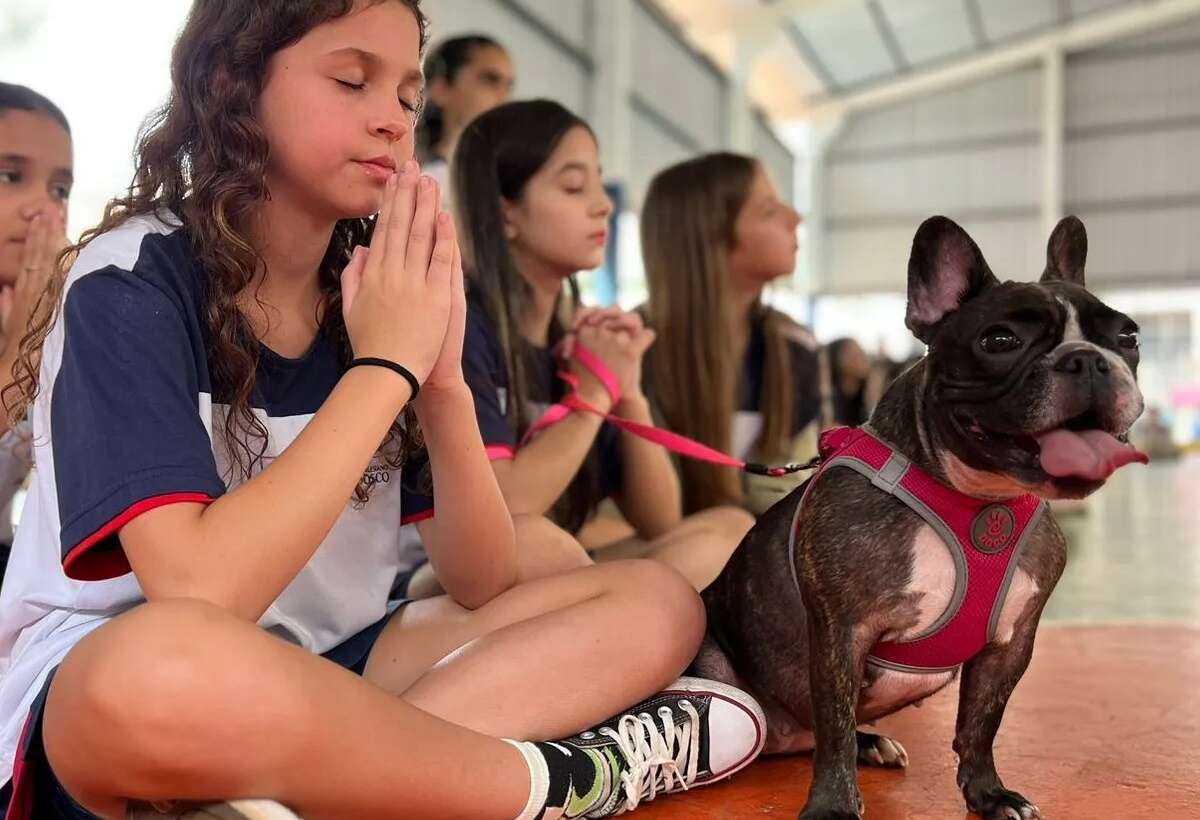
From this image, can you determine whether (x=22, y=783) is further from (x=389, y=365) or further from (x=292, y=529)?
(x=389, y=365)

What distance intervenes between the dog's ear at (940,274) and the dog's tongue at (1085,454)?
25cm

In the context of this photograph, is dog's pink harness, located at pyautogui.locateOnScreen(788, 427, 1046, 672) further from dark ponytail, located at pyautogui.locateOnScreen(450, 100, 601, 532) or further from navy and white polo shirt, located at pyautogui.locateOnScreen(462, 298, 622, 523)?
dark ponytail, located at pyautogui.locateOnScreen(450, 100, 601, 532)

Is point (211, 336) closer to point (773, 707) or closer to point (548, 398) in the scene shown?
point (773, 707)

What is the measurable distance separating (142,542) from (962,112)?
67.6 feet

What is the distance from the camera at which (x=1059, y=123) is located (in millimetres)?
19016

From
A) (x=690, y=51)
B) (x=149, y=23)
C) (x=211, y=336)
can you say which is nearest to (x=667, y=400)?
(x=211, y=336)

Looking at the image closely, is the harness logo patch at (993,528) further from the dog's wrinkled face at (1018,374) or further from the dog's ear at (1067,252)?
the dog's ear at (1067,252)

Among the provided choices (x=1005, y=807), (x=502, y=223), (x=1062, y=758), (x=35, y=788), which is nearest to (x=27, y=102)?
Answer: (x=502, y=223)

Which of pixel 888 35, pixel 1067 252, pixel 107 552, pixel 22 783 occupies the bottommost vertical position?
pixel 22 783

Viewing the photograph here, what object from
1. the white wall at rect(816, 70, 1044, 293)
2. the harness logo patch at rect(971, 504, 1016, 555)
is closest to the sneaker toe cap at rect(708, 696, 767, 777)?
the harness logo patch at rect(971, 504, 1016, 555)

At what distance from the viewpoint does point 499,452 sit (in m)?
2.18

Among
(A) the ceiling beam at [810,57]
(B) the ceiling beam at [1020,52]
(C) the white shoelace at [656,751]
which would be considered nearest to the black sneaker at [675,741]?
(C) the white shoelace at [656,751]

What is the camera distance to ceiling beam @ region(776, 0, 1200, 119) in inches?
711

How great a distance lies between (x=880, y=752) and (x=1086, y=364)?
0.82m
